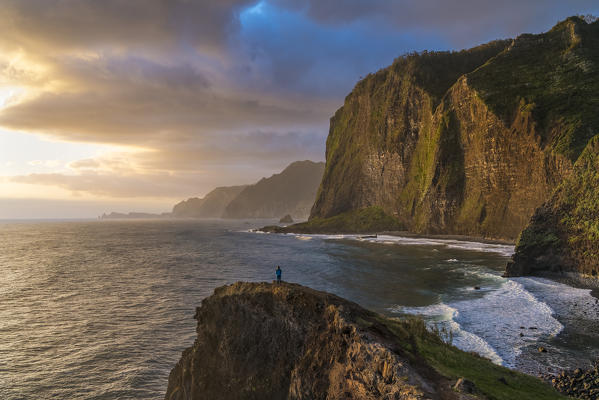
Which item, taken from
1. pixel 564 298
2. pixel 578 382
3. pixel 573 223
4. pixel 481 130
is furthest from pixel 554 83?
pixel 578 382

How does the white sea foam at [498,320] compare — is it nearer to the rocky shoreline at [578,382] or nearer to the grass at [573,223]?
the rocky shoreline at [578,382]

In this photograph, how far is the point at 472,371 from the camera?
10547 mm

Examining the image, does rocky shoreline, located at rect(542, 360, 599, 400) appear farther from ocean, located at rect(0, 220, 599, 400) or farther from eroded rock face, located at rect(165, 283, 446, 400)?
eroded rock face, located at rect(165, 283, 446, 400)

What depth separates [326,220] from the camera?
456 ft

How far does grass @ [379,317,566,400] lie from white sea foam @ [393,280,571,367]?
4.81 metres

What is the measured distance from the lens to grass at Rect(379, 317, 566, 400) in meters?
9.18

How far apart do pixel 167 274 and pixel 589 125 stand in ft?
239

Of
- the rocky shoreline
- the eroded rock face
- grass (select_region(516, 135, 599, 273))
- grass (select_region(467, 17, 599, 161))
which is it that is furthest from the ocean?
grass (select_region(467, 17, 599, 161))

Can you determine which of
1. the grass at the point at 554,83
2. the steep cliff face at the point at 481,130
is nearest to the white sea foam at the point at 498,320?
the steep cliff face at the point at 481,130

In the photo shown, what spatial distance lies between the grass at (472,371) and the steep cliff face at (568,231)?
29061 mm

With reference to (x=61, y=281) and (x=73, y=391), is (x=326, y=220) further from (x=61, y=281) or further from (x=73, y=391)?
(x=73, y=391)

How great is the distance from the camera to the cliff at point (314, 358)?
822 cm

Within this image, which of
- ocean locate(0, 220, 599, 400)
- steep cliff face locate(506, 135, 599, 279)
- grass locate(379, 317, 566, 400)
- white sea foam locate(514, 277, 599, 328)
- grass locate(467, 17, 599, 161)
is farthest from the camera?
grass locate(467, 17, 599, 161)

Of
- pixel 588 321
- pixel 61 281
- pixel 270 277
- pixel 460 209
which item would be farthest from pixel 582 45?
pixel 61 281
